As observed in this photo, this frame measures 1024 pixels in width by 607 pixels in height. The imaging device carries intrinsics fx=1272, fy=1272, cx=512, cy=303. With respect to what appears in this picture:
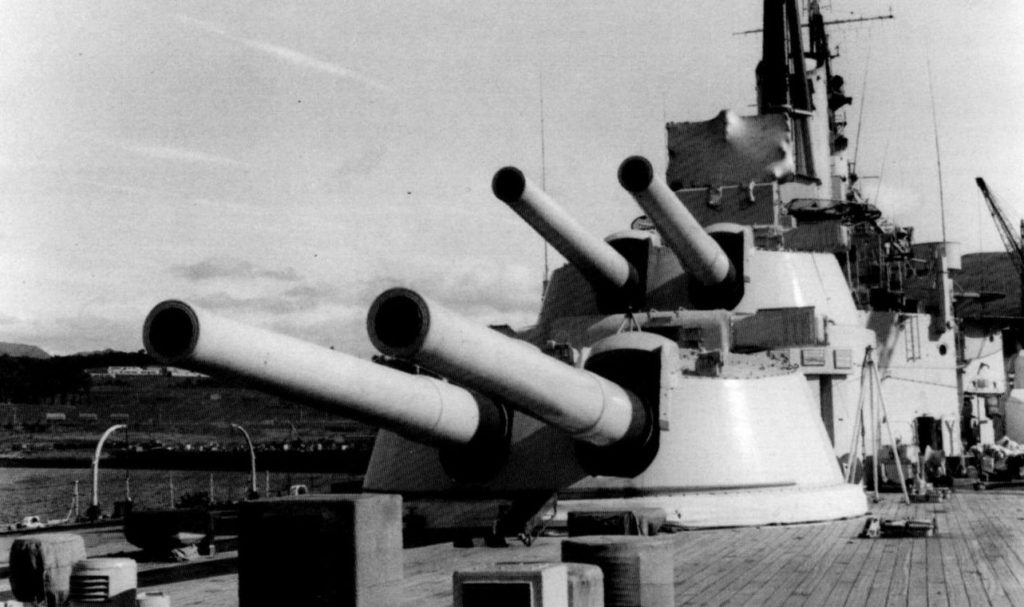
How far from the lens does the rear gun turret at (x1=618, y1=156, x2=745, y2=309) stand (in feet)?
35.1

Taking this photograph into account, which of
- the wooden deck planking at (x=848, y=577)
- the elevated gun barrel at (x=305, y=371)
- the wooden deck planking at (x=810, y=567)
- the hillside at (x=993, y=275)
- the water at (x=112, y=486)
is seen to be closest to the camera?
the elevated gun barrel at (x=305, y=371)

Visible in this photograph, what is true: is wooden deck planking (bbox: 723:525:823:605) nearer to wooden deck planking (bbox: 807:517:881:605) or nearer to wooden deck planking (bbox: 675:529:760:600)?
wooden deck planking (bbox: 675:529:760:600)

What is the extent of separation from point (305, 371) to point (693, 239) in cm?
552

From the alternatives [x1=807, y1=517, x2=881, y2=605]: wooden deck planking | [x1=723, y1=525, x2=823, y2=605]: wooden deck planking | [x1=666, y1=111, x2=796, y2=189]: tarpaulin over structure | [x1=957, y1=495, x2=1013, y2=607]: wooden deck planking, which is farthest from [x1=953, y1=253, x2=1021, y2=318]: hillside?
[x1=807, y1=517, x2=881, y2=605]: wooden deck planking

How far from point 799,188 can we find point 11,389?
91049 millimetres

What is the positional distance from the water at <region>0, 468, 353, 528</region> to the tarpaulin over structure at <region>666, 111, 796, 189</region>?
3146 cm

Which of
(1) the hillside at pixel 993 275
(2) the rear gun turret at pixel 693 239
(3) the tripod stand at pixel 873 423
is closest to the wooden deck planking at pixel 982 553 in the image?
(3) the tripod stand at pixel 873 423

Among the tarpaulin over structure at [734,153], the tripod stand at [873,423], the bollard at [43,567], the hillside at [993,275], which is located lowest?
the bollard at [43,567]

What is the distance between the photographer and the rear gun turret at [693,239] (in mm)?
10703

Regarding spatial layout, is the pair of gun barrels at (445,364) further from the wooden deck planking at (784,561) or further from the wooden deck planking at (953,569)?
the wooden deck planking at (953,569)

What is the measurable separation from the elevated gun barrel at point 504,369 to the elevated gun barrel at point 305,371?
0.50 metres

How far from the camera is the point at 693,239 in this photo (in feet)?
38.6

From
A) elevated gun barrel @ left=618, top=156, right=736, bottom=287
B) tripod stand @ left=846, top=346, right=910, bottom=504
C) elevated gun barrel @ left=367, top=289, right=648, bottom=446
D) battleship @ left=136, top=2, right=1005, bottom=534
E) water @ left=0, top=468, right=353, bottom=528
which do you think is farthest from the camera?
water @ left=0, top=468, right=353, bottom=528

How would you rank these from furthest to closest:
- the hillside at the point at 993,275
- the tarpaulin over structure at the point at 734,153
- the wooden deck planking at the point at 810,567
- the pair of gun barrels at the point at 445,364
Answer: the hillside at the point at 993,275
the tarpaulin over structure at the point at 734,153
the wooden deck planking at the point at 810,567
the pair of gun barrels at the point at 445,364
